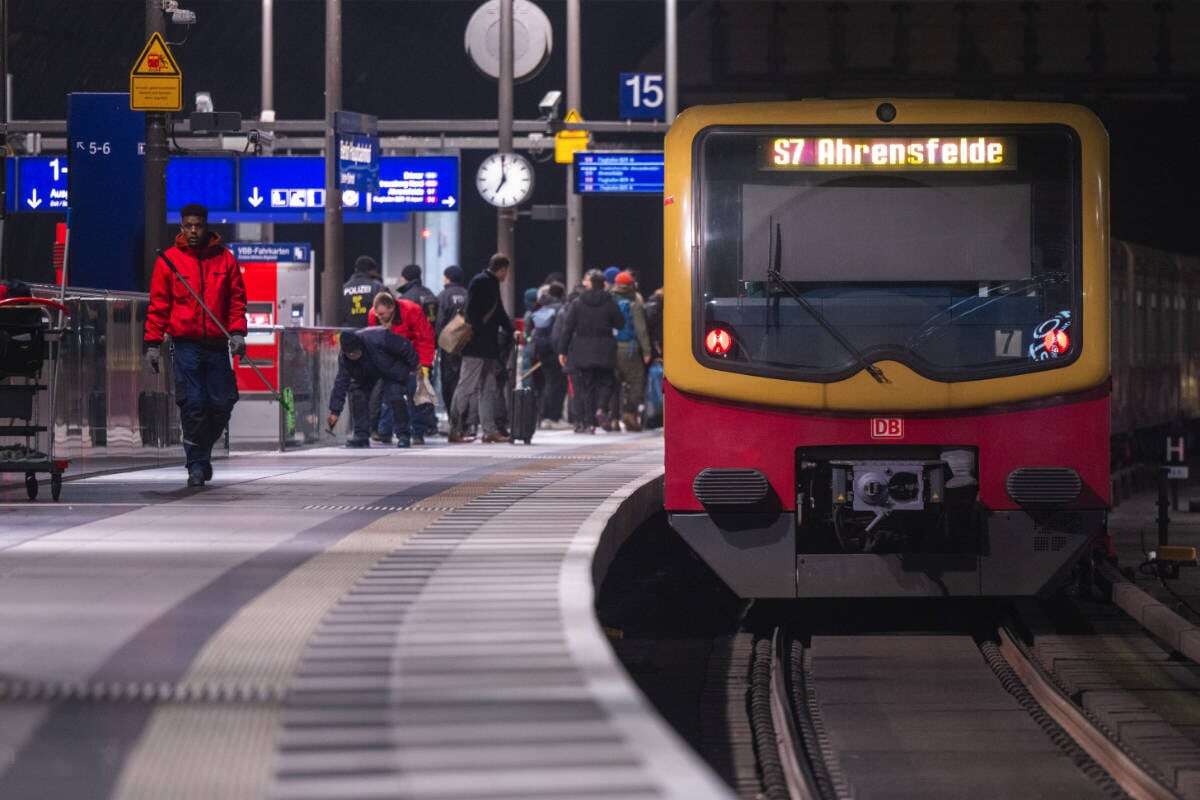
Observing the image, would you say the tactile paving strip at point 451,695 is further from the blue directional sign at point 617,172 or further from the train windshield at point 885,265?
the blue directional sign at point 617,172

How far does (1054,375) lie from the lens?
11422 mm

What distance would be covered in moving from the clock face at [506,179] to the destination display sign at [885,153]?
760 inches

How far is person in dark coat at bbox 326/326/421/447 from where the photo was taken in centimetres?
2078

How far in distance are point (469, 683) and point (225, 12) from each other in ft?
120

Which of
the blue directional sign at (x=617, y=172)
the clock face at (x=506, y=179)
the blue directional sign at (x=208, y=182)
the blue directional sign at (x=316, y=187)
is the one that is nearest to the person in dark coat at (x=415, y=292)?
the clock face at (x=506, y=179)

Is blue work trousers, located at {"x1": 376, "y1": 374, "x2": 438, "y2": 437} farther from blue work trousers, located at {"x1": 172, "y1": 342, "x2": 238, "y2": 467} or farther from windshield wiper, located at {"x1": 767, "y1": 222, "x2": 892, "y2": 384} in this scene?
windshield wiper, located at {"x1": 767, "y1": 222, "x2": 892, "y2": 384}

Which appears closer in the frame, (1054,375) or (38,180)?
(1054,375)

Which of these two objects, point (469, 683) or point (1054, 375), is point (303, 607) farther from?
point (1054, 375)

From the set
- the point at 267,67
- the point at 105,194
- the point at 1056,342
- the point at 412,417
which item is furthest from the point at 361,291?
the point at 1056,342

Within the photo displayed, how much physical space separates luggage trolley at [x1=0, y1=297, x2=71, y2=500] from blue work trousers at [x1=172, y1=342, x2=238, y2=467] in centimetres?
104

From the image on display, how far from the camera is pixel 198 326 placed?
14031 mm

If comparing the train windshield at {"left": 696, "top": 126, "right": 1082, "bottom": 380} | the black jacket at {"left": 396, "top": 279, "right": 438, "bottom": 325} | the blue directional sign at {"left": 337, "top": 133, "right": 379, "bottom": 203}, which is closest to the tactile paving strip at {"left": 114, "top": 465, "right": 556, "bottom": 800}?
the train windshield at {"left": 696, "top": 126, "right": 1082, "bottom": 380}

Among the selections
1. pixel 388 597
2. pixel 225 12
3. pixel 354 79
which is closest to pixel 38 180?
pixel 225 12

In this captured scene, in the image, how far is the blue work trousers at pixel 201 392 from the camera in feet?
46.5
